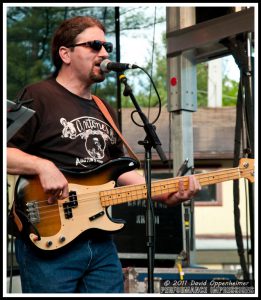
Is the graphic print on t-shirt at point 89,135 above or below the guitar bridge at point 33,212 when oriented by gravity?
above

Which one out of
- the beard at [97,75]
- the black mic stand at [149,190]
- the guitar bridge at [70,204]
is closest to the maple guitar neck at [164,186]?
the guitar bridge at [70,204]

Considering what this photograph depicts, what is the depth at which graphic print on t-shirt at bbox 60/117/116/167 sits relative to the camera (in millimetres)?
3262

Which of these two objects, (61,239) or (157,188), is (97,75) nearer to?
(157,188)

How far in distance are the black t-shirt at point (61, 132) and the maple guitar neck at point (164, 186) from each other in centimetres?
19

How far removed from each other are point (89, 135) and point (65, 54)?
1.76 feet

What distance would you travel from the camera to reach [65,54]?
3.55 m

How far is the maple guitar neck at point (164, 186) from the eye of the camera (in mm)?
3359

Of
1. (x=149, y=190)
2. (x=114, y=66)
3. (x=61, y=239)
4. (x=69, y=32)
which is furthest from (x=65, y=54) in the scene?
(x=61, y=239)

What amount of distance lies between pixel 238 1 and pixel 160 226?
2.19 m

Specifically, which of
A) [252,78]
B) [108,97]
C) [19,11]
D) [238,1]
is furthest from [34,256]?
[19,11]

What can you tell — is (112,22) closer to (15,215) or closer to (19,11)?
(19,11)

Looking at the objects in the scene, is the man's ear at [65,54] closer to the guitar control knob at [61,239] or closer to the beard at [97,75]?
the beard at [97,75]

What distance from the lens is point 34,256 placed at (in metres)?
3.13

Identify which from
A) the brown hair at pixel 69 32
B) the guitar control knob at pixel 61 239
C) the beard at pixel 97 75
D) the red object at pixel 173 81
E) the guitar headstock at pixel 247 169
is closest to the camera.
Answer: the guitar control knob at pixel 61 239
